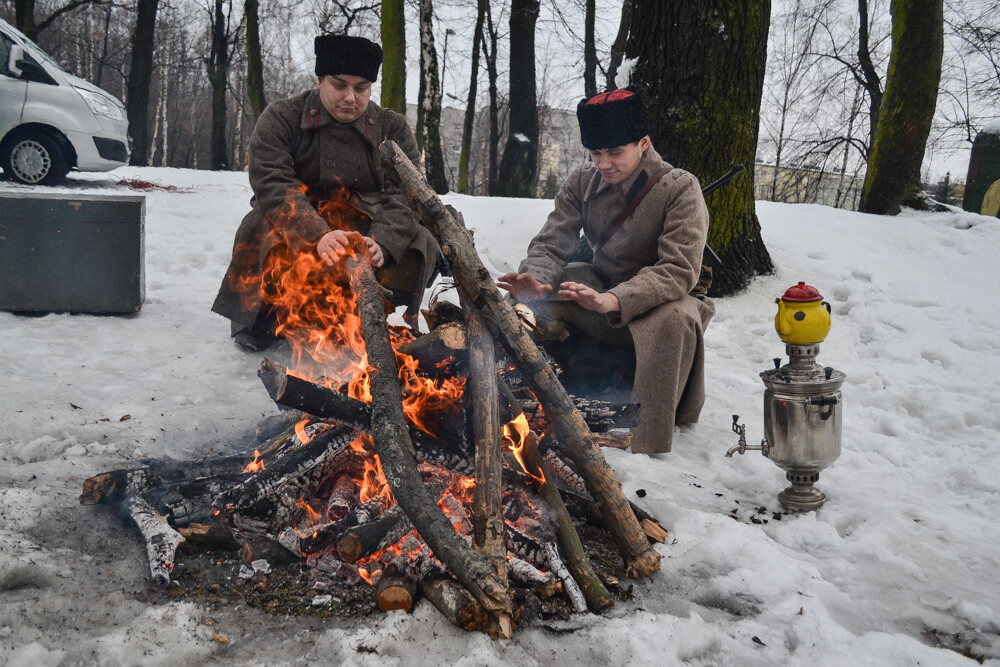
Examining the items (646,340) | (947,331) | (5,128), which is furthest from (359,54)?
(5,128)

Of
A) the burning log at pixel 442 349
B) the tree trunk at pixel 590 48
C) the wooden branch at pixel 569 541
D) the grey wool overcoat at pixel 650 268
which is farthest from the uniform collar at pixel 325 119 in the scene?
the tree trunk at pixel 590 48

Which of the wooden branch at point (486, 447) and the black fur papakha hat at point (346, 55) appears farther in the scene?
the black fur papakha hat at point (346, 55)

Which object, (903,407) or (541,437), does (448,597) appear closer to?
(541,437)

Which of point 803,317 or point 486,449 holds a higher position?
point 803,317

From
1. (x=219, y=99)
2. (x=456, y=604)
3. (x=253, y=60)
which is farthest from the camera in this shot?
(x=219, y=99)

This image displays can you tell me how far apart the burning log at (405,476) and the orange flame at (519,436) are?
0.45 m

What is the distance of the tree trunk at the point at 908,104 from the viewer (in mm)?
7680

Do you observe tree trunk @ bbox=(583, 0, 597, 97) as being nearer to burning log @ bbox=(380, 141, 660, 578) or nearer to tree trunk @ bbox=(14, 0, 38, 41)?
tree trunk @ bbox=(14, 0, 38, 41)

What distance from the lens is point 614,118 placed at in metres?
3.51

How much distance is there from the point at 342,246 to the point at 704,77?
3554mm

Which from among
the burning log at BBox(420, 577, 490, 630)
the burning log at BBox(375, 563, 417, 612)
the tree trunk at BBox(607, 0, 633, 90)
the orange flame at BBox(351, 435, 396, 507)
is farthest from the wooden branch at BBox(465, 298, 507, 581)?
the tree trunk at BBox(607, 0, 633, 90)

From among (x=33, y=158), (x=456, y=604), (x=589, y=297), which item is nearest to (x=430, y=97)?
(x=33, y=158)

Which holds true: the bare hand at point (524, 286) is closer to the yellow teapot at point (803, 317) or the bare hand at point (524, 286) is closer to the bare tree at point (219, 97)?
the yellow teapot at point (803, 317)

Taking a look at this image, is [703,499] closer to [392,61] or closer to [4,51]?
[392,61]
